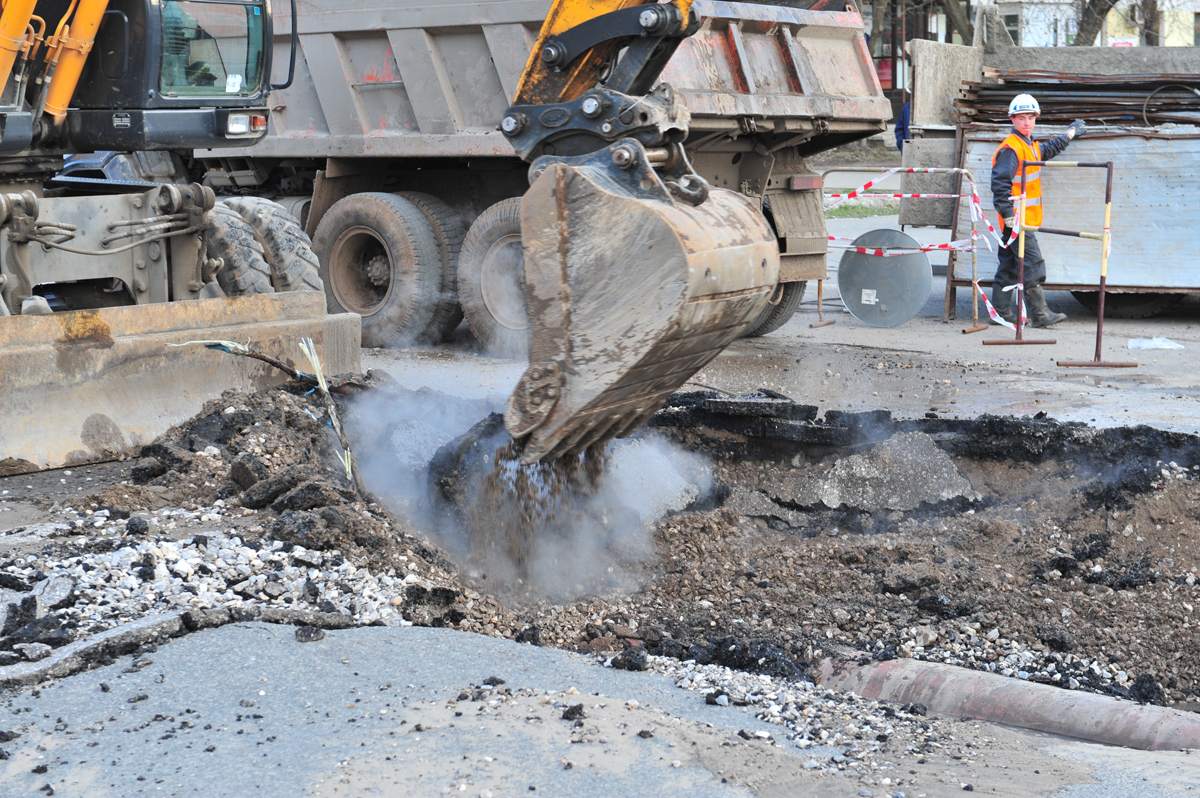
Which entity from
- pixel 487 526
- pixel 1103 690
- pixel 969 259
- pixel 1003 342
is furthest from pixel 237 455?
pixel 969 259

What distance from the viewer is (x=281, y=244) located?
7449 millimetres

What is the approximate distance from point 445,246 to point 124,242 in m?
3.57

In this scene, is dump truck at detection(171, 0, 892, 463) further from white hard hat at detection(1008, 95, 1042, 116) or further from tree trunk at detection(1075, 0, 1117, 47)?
tree trunk at detection(1075, 0, 1117, 47)

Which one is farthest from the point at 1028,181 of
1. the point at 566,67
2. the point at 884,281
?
the point at 566,67

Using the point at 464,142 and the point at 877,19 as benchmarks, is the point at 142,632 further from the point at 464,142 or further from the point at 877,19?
the point at 877,19

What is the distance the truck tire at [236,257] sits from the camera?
7.02m

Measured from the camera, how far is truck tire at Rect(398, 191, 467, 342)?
9797 mm

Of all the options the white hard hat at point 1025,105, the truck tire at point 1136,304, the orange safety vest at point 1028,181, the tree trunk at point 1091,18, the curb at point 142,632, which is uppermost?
the tree trunk at point 1091,18

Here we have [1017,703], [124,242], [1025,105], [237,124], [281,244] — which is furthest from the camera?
[1025,105]

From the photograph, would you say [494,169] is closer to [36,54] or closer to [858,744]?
[36,54]

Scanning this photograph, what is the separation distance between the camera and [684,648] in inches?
161

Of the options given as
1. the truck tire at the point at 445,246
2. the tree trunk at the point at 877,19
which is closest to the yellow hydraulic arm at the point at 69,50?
the truck tire at the point at 445,246

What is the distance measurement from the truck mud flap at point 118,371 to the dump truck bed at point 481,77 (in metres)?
3.14

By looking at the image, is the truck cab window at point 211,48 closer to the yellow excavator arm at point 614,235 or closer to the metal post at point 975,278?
the yellow excavator arm at point 614,235
